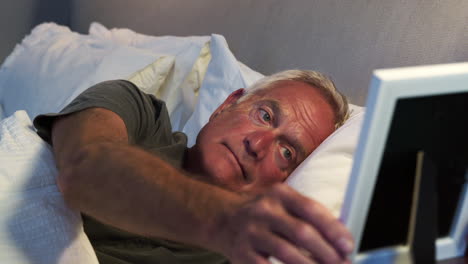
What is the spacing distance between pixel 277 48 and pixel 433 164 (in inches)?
40.3

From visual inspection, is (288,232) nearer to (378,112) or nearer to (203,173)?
(378,112)

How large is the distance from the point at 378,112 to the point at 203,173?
27.5 inches

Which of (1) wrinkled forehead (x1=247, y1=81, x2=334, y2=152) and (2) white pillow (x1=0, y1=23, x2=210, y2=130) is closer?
(1) wrinkled forehead (x1=247, y1=81, x2=334, y2=152)

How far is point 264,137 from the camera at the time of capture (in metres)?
1.09

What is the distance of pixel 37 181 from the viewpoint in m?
0.87

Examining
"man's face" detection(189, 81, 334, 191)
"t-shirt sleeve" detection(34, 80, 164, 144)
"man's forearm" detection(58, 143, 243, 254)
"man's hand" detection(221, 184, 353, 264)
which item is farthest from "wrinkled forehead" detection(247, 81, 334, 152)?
"man's hand" detection(221, 184, 353, 264)

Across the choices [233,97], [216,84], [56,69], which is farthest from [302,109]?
[56,69]

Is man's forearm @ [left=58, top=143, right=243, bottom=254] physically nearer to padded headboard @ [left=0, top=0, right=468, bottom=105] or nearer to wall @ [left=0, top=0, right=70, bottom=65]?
padded headboard @ [left=0, top=0, right=468, bottom=105]

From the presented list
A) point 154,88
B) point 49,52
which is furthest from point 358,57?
point 49,52

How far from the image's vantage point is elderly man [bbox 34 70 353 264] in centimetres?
48

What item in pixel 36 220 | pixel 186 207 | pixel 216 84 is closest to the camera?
pixel 186 207

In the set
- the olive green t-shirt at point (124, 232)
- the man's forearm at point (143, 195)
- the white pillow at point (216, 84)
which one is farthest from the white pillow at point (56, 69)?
the man's forearm at point (143, 195)

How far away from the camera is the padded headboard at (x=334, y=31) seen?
3.51 ft

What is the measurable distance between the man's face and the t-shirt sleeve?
135 millimetres
